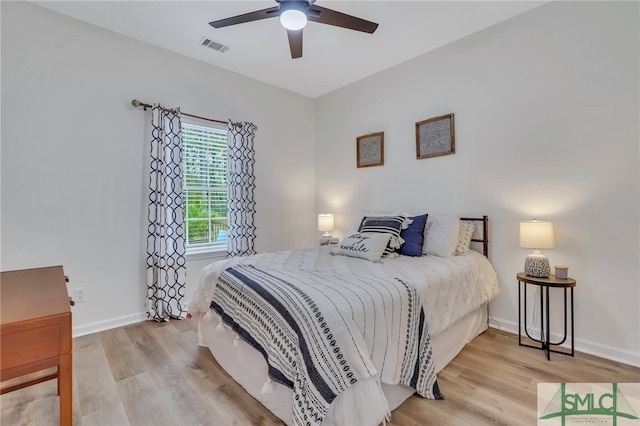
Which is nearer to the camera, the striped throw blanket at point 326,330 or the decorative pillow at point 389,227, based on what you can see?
the striped throw blanket at point 326,330

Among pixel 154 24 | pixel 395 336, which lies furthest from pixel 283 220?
pixel 395 336

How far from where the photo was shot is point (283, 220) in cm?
420

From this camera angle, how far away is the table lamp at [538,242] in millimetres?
2273

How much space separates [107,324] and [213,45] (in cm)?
293

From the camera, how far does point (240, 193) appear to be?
3.59m

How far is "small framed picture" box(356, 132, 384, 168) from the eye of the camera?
370cm

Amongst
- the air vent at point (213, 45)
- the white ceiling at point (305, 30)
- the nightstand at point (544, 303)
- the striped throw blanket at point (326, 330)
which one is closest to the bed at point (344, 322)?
the striped throw blanket at point (326, 330)

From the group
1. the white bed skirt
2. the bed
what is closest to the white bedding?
the bed

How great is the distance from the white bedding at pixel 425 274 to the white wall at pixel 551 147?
50 cm

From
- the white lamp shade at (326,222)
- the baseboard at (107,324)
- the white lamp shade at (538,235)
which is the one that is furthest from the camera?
the white lamp shade at (326,222)

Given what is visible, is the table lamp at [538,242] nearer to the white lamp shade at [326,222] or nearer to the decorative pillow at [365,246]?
the decorative pillow at [365,246]

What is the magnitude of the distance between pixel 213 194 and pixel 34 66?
6.00 ft

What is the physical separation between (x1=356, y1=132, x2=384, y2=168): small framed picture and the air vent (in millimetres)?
1879

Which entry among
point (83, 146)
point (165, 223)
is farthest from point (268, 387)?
point (83, 146)
